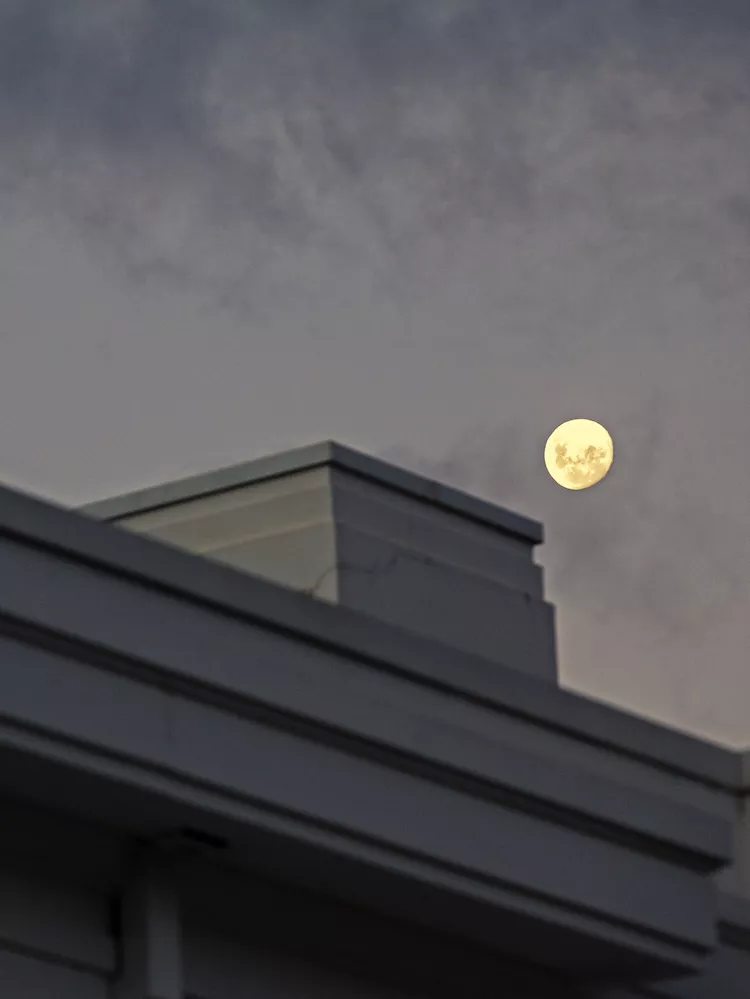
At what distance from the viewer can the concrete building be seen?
20.4ft

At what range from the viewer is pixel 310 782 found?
261 inches

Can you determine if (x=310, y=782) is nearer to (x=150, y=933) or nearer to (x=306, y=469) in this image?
(x=150, y=933)

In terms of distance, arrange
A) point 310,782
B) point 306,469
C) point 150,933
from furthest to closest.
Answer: point 306,469
point 310,782
point 150,933

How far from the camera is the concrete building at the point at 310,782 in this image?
6.21m

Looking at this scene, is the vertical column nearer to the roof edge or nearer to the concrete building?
the concrete building

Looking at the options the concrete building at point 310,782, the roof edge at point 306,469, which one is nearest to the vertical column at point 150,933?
the concrete building at point 310,782

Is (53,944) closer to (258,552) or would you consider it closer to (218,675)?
(218,675)

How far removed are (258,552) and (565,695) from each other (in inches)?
50.9

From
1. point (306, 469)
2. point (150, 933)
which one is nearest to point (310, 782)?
point (150, 933)

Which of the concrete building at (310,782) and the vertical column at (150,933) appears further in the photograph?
the vertical column at (150,933)

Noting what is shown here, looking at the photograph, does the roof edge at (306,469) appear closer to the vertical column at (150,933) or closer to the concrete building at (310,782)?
the concrete building at (310,782)

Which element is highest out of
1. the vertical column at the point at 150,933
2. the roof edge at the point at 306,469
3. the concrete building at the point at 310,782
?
the roof edge at the point at 306,469

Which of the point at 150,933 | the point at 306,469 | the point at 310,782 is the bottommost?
the point at 150,933

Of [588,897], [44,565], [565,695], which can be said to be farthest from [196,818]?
[565,695]
